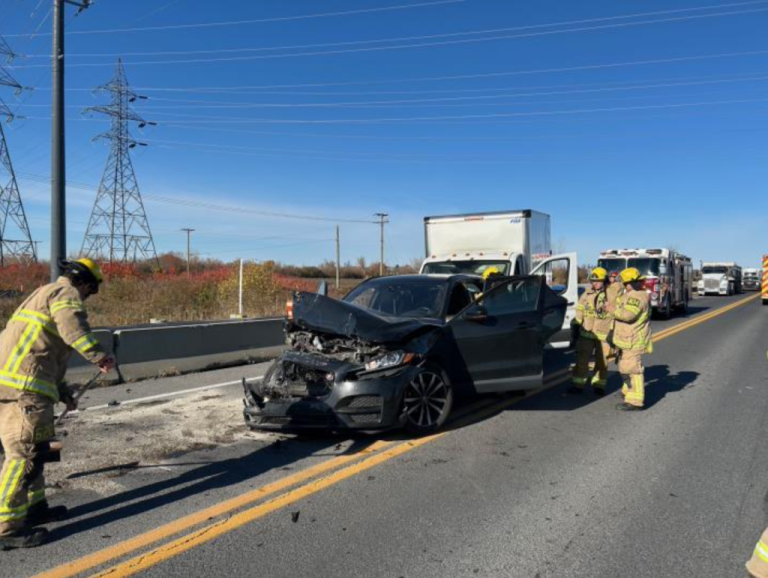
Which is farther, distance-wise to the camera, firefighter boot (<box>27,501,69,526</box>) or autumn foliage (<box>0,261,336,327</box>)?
autumn foliage (<box>0,261,336,327</box>)

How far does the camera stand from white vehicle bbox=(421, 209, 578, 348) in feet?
40.3

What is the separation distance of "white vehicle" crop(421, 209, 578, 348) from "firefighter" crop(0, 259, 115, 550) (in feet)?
29.9

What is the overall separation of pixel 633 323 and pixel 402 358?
3335 millimetres

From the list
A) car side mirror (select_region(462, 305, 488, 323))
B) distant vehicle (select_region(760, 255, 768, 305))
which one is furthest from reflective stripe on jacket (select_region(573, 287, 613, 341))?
distant vehicle (select_region(760, 255, 768, 305))

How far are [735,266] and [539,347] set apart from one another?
4931 centimetres

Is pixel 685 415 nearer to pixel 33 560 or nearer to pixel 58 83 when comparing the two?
pixel 33 560

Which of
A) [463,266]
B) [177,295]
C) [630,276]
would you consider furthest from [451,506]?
[177,295]

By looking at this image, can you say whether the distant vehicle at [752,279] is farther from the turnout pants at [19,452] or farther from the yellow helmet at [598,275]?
the turnout pants at [19,452]

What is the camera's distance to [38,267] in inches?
1080

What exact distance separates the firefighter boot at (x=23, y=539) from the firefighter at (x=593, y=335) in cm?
634

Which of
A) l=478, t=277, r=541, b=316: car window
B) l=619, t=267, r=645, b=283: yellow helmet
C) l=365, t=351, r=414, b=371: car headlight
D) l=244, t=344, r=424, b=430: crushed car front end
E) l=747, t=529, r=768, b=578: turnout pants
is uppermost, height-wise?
l=619, t=267, r=645, b=283: yellow helmet

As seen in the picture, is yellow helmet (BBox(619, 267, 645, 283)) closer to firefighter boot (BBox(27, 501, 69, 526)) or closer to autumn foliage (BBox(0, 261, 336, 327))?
firefighter boot (BBox(27, 501, 69, 526))

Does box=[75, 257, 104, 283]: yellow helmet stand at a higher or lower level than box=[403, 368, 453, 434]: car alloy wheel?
higher

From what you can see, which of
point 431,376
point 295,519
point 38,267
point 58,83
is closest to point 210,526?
point 295,519
